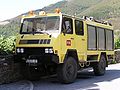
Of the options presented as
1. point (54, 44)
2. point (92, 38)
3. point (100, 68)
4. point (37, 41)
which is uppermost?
point (92, 38)

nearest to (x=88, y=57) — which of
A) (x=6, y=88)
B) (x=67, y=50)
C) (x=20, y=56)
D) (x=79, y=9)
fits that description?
(x=67, y=50)

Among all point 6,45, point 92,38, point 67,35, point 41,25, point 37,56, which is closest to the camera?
point 37,56

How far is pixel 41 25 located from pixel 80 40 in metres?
1.73

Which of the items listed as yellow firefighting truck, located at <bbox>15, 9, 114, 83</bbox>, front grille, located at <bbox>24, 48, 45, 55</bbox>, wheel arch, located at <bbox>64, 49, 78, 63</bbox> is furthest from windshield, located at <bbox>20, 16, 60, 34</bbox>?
wheel arch, located at <bbox>64, 49, 78, 63</bbox>

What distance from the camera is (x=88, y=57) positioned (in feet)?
48.5

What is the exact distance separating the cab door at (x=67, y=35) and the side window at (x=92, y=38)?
1.63 meters

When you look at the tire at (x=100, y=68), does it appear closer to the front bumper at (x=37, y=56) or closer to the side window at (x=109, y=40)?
the side window at (x=109, y=40)

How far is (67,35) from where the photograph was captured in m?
12.9

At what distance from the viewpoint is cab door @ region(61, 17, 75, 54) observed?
12656mm

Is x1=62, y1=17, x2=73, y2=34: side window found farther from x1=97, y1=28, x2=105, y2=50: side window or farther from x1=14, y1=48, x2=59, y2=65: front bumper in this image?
x1=97, y1=28, x2=105, y2=50: side window

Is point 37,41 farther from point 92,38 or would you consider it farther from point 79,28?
point 92,38

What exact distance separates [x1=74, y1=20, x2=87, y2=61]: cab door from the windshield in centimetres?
105

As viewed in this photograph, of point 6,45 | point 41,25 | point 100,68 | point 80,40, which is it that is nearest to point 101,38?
point 100,68

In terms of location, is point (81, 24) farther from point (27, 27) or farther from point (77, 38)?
point (27, 27)
